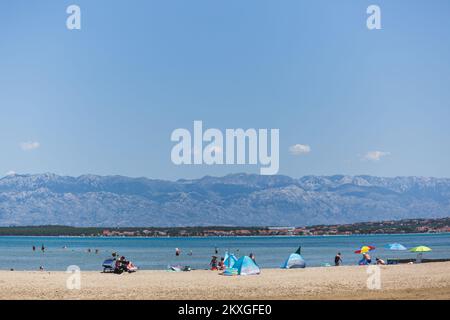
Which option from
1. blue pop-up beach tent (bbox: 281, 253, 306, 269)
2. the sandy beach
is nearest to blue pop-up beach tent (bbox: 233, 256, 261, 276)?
the sandy beach

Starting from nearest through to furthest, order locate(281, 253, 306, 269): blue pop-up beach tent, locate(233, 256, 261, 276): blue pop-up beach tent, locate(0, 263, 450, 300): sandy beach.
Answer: locate(0, 263, 450, 300): sandy beach
locate(233, 256, 261, 276): blue pop-up beach tent
locate(281, 253, 306, 269): blue pop-up beach tent

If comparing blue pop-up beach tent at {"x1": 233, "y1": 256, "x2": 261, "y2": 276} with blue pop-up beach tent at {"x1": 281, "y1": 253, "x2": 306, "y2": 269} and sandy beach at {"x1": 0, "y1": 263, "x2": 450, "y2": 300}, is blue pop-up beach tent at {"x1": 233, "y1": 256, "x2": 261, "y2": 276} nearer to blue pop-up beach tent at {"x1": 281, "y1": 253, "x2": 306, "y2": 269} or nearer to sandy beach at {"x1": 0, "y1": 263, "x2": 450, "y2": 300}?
sandy beach at {"x1": 0, "y1": 263, "x2": 450, "y2": 300}

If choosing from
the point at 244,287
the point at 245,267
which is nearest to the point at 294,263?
the point at 245,267

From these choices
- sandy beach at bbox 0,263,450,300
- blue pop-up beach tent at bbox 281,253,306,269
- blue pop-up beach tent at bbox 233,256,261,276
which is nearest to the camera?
sandy beach at bbox 0,263,450,300

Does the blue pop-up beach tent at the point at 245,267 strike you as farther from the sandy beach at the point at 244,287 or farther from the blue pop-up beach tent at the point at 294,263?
the blue pop-up beach tent at the point at 294,263

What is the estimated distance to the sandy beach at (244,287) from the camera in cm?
3033

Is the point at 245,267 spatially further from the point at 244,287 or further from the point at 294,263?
the point at 294,263

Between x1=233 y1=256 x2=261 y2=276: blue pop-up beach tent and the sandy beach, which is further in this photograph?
x1=233 y1=256 x2=261 y2=276: blue pop-up beach tent

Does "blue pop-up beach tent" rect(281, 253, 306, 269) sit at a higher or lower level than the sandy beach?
lower

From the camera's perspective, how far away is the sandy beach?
99.5 ft

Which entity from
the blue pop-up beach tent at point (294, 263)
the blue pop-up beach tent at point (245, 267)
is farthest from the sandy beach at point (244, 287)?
the blue pop-up beach tent at point (294, 263)
